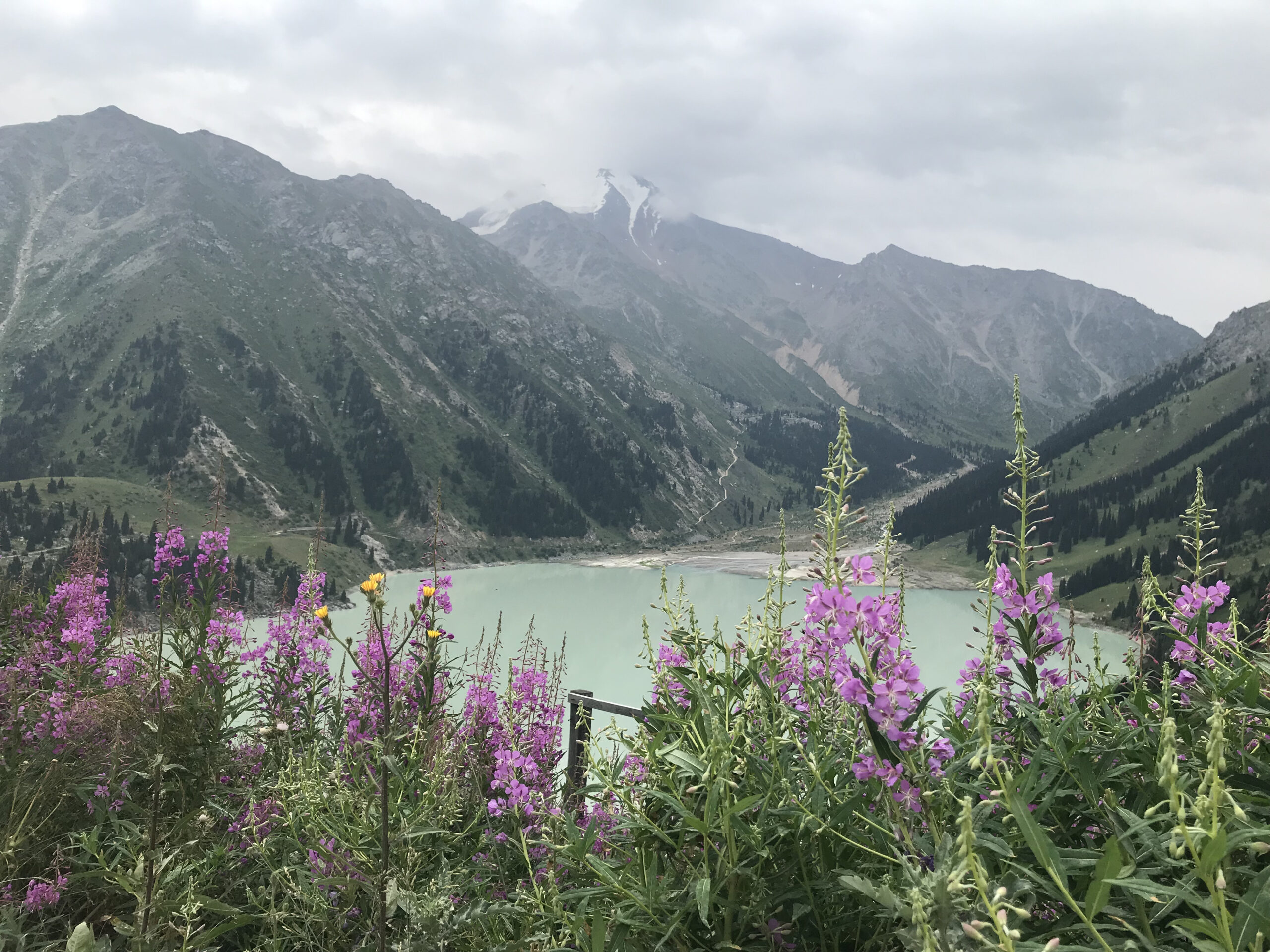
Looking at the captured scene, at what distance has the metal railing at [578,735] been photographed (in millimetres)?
3836

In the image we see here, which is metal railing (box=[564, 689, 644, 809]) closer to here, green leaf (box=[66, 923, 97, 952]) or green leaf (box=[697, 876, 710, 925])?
green leaf (box=[697, 876, 710, 925])

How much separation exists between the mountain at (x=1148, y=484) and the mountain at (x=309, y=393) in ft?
182

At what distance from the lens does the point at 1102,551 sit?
10075 centimetres

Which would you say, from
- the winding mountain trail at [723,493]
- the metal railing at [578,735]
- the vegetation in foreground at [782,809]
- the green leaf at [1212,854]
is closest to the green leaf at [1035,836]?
the vegetation in foreground at [782,809]

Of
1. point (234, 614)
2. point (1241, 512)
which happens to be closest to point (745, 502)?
point (1241, 512)

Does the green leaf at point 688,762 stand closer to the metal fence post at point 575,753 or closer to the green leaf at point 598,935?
the green leaf at point 598,935

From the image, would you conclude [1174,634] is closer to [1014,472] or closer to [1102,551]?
[1014,472]

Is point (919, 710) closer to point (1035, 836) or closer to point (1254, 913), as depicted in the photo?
point (1035, 836)

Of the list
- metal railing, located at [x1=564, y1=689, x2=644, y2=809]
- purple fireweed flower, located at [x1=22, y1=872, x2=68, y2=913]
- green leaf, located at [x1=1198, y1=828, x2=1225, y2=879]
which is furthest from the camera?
metal railing, located at [x1=564, y1=689, x2=644, y2=809]

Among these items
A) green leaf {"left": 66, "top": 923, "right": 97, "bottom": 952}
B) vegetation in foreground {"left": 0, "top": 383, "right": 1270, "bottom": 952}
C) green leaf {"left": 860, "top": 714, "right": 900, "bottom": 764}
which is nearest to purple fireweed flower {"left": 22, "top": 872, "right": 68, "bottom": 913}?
vegetation in foreground {"left": 0, "top": 383, "right": 1270, "bottom": 952}

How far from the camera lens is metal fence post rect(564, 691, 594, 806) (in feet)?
12.7

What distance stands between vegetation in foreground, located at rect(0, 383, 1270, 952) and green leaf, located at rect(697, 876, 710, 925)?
2cm

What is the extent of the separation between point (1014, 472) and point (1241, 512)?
12793 cm

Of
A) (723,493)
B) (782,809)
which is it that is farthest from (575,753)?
(723,493)
